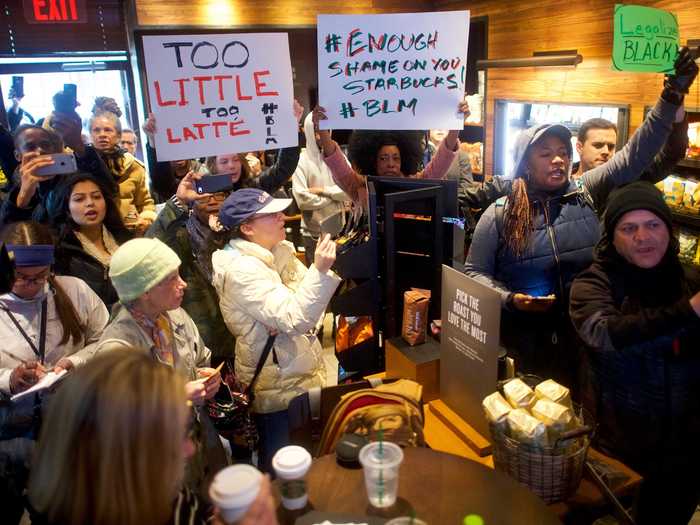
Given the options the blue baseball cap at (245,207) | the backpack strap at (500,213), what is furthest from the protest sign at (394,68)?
the blue baseball cap at (245,207)

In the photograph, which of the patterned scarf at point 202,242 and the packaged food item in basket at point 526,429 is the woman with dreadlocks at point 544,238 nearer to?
the packaged food item in basket at point 526,429

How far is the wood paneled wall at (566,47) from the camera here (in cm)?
379

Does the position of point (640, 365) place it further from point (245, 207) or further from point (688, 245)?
point (688, 245)

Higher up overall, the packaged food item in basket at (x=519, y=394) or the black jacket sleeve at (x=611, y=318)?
the black jacket sleeve at (x=611, y=318)

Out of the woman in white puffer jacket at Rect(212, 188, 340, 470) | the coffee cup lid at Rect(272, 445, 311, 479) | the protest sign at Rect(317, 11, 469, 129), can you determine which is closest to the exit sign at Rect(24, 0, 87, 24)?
the protest sign at Rect(317, 11, 469, 129)

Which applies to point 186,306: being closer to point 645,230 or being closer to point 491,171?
point 645,230

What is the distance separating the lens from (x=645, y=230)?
1901mm

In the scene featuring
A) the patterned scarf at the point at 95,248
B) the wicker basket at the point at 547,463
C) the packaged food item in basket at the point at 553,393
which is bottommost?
the wicker basket at the point at 547,463

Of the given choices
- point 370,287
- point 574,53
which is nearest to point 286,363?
point 370,287

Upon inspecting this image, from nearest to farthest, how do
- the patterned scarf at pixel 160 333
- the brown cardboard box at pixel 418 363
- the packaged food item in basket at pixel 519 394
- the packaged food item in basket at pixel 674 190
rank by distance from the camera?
the packaged food item in basket at pixel 519 394, the patterned scarf at pixel 160 333, the brown cardboard box at pixel 418 363, the packaged food item in basket at pixel 674 190

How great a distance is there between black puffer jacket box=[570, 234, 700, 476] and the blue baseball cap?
122 centimetres

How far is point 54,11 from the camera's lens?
173 inches

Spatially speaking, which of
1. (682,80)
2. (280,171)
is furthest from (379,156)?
(682,80)

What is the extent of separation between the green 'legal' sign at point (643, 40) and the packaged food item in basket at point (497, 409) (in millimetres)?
1479
